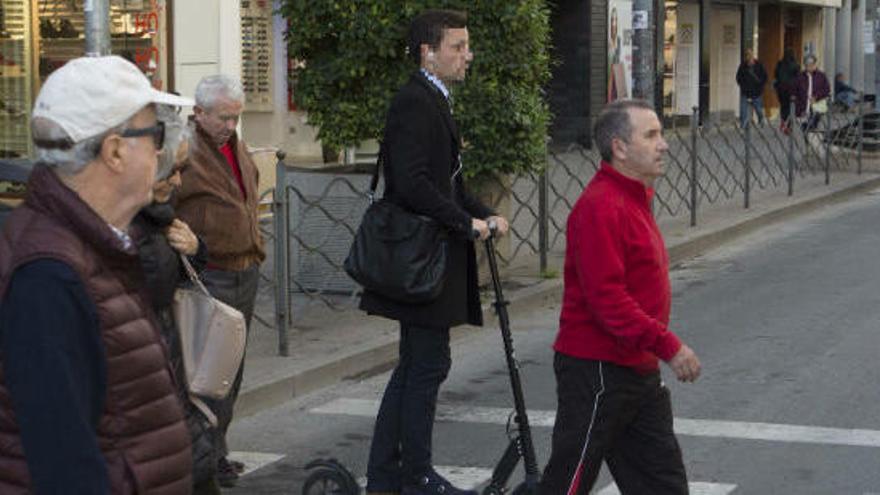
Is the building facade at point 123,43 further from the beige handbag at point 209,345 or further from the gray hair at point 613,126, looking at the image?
the beige handbag at point 209,345

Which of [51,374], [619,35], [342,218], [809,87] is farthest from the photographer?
[619,35]

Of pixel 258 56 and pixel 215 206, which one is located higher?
pixel 258 56

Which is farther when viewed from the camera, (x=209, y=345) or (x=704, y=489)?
(x=704, y=489)

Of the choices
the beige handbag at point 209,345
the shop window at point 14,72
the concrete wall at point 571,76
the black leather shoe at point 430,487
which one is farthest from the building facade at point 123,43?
the concrete wall at point 571,76

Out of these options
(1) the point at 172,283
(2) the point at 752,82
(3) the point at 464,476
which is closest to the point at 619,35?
(2) the point at 752,82

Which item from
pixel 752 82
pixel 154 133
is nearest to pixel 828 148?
pixel 752 82

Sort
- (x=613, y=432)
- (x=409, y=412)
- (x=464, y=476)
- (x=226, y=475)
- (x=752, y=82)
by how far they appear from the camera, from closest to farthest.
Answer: (x=613, y=432)
(x=409, y=412)
(x=226, y=475)
(x=464, y=476)
(x=752, y=82)

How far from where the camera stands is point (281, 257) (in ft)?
31.1

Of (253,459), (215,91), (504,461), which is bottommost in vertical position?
(253,459)

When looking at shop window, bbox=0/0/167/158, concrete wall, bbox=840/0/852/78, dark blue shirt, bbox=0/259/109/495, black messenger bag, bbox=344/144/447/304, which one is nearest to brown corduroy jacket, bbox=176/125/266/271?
black messenger bag, bbox=344/144/447/304

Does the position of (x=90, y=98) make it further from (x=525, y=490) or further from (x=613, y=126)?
(x=525, y=490)

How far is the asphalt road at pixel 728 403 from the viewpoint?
274 inches

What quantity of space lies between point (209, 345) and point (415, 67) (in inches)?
293

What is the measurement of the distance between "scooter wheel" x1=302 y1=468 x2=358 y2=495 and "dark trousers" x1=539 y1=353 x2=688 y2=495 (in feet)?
4.24
